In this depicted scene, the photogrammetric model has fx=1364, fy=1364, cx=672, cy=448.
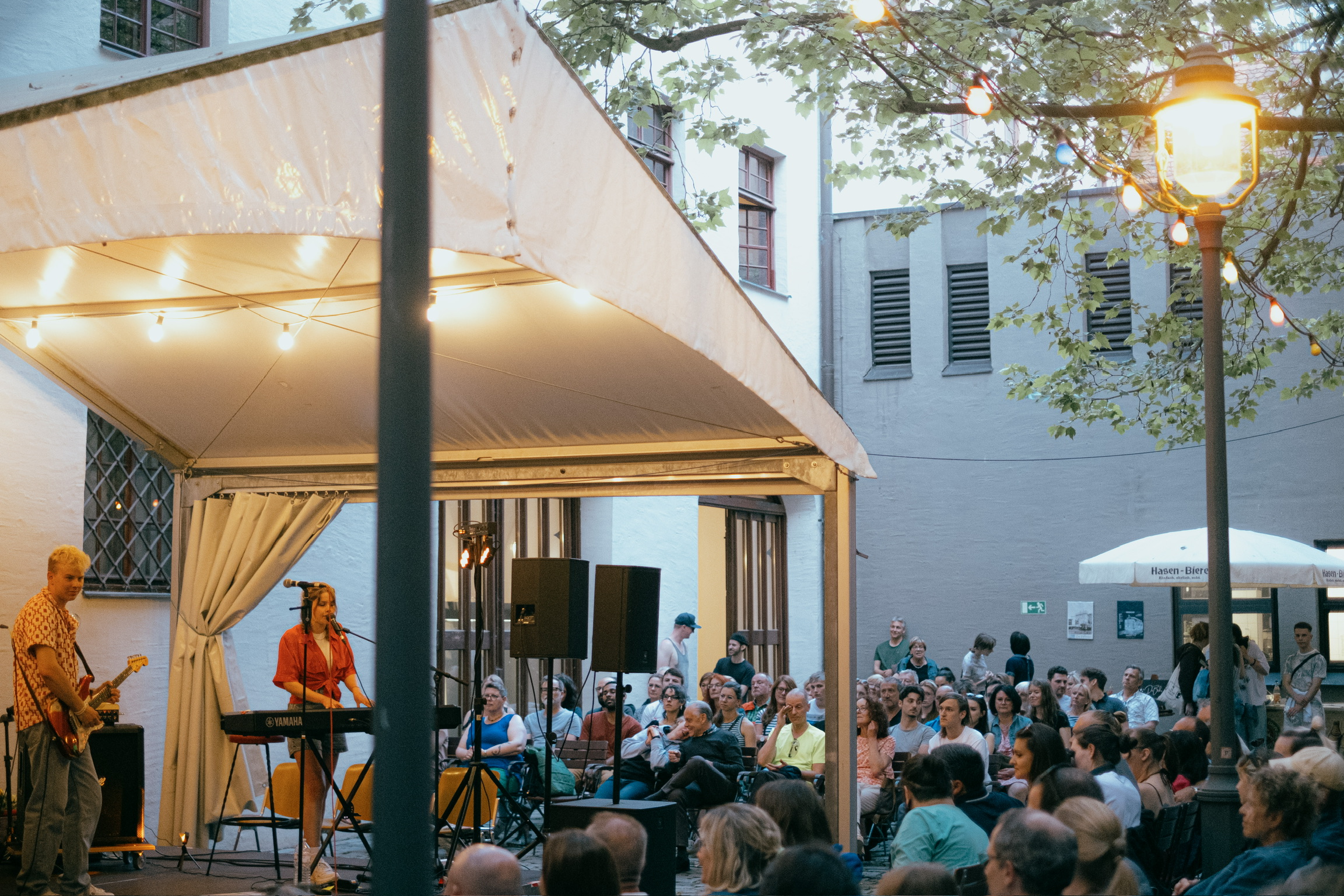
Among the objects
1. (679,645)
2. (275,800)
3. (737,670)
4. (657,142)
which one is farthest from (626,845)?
(657,142)

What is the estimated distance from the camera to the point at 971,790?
5.66 meters

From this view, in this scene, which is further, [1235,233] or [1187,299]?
[1187,299]

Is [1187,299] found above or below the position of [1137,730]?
above

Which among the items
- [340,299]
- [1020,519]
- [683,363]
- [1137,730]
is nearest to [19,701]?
[340,299]

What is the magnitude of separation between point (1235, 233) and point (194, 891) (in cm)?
821

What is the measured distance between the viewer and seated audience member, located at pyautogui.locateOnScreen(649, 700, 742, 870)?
28.6ft

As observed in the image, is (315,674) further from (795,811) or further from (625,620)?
(795,811)

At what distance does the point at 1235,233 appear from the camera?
10016 millimetres

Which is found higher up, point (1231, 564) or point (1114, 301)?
point (1114, 301)

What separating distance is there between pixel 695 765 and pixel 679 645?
424 cm

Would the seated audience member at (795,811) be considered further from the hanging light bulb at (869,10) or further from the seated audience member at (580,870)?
the hanging light bulb at (869,10)

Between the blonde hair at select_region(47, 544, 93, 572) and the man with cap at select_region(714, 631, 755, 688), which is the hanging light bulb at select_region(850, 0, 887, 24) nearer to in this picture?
the blonde hair at select_region(47, 544, 93, 572)

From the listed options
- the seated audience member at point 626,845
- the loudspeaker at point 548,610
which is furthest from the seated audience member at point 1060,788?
the loudspeaker at point 548,610

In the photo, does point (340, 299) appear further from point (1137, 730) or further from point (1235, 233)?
point (1235, 233)
